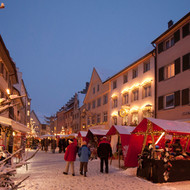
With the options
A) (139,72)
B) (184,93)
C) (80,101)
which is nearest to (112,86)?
(139,72)

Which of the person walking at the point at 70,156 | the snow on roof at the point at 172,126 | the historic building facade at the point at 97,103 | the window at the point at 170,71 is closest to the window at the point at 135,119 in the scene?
the window at the point at 170,71

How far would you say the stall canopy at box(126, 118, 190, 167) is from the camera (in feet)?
37.3

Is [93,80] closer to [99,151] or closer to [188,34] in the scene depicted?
[188,34]

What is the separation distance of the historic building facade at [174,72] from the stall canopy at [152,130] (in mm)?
5899

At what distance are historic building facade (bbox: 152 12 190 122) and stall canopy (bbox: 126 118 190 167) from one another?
5.90m

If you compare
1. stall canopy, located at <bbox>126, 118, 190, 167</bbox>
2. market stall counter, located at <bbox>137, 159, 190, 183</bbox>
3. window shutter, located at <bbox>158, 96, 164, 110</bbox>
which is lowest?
market stall counter, located at <bbox>137, 159, 190, 183</bbox>

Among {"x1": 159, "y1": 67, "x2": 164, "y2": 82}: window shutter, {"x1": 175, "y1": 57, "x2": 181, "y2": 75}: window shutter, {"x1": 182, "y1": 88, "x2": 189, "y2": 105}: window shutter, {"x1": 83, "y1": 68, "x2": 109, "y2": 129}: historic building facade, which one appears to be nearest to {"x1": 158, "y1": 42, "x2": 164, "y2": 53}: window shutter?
{"x1": 159, "y1": 67, "x2": 164, "y2": 82}: window shutter

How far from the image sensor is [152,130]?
12.2 meters

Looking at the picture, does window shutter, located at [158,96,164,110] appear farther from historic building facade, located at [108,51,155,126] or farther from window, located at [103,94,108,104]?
window, located at [103,94,108,104]

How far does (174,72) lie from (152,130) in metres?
10.1

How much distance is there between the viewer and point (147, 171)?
11164 millimetres

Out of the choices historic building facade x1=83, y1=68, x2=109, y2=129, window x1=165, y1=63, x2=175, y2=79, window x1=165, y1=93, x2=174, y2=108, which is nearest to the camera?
window x1=165, y1=93, x2=174, y2=108

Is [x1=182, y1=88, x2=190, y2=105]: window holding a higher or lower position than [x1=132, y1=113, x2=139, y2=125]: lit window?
higher

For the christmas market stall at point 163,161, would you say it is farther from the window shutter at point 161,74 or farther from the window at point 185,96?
the window shutter at point 161,74
